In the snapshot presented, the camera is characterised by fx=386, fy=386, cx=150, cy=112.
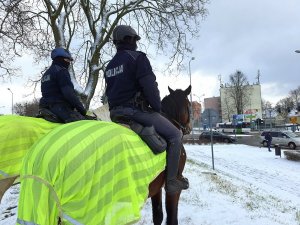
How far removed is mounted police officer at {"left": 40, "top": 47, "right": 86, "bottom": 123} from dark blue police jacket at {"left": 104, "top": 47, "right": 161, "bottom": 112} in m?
1.64

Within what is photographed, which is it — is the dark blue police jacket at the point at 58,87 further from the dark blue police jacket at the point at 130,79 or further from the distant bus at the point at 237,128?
the distant bus at the point at 237,128

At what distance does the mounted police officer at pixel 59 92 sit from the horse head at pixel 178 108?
1499mm

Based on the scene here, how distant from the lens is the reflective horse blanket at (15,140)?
17.6ft

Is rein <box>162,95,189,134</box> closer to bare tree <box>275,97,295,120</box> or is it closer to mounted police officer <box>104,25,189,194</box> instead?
mounted police officer <box>104,25,189,194</box>

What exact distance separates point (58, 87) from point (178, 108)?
2.03 meters

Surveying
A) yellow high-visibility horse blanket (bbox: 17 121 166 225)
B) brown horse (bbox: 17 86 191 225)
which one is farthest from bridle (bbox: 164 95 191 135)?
yellow high-visibility horse blanket (bbox: 17 121 166 225)

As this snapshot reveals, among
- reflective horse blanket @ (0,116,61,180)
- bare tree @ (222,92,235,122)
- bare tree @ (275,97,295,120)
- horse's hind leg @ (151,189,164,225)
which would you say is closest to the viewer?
reflective horse blanket @ (0,116,61,180)

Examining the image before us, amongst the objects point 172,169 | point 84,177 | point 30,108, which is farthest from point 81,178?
point 30,108

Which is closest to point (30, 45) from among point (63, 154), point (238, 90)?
point (63, 154)

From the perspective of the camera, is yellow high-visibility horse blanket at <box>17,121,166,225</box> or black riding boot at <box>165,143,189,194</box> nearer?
yellow high-visibility horse blanket at <box>17,121,166,225</box>

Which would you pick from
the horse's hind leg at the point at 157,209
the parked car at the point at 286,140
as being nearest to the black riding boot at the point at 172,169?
the horse's hind leg at the point at 157,209

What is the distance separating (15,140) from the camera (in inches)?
219

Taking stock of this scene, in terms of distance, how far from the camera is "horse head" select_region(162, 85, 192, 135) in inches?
240

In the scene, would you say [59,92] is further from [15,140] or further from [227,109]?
[227,109]
